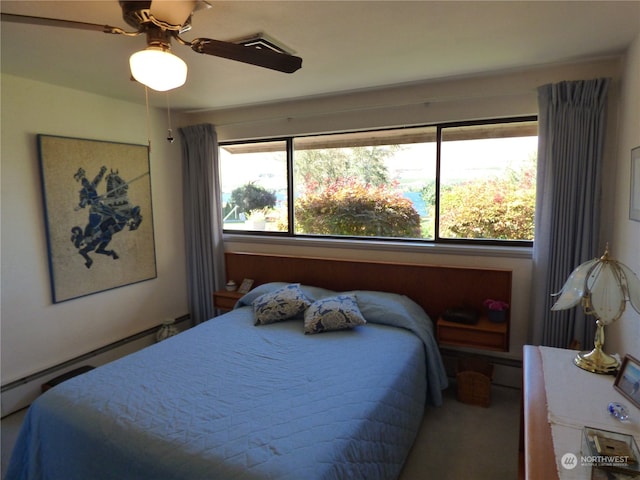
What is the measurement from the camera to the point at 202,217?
387 cm

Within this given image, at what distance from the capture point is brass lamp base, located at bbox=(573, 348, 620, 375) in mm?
1592

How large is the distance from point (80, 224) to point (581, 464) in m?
3.52

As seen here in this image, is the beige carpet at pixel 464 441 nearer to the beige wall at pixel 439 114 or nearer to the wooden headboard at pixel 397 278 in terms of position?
the beige wall at pixel 439 114

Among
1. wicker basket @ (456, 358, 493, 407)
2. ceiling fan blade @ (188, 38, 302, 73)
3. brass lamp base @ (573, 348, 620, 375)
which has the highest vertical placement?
ceiling fan blade @ (188, 38, 302, 73)

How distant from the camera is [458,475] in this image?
6.73 ft

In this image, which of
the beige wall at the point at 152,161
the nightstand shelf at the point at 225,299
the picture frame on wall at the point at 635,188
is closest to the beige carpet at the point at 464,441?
the beige wall at the point at 152,161

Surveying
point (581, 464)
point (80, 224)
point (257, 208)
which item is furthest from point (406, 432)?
point (80, 224)

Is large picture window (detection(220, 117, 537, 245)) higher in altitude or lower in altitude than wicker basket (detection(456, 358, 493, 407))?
higher

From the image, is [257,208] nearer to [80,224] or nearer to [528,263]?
[80,224]

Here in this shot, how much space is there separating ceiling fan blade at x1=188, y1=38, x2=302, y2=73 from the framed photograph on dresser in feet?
6.08

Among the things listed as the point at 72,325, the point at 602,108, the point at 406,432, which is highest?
the point at 602,108

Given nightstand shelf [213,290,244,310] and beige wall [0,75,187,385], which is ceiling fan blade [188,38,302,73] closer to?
beige wall [0,75,187,385]

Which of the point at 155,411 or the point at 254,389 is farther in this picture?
the point at 254,389

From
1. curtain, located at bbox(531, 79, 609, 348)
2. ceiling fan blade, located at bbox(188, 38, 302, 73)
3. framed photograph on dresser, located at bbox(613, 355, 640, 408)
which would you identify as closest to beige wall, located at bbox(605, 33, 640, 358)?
curtain, located at bbox(531, 79, 609, 348)
